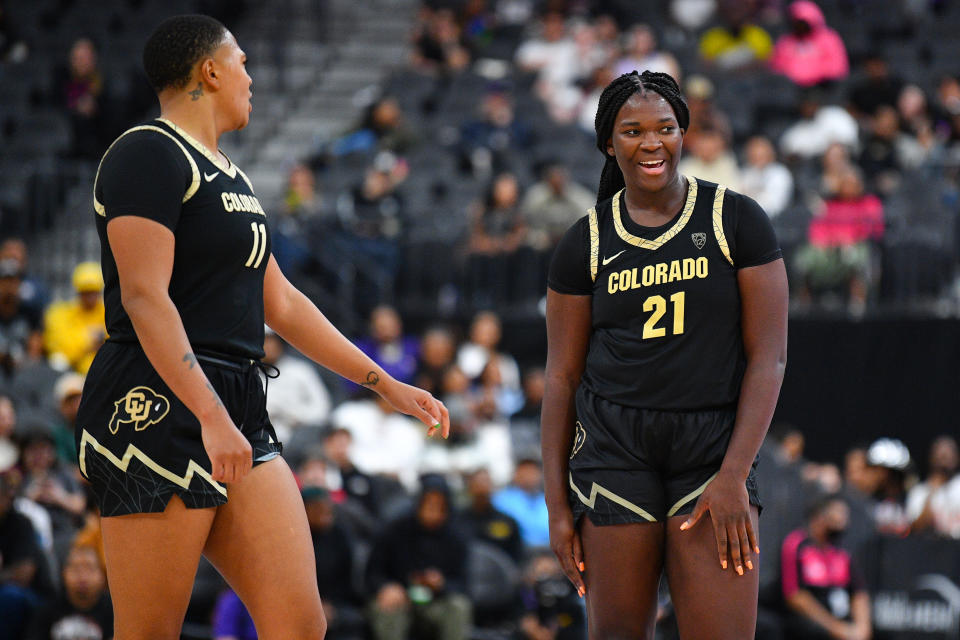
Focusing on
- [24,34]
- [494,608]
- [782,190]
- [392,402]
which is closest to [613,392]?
[392,402]

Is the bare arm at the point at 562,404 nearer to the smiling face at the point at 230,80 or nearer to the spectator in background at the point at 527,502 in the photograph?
the smiling face at the point at 230,80

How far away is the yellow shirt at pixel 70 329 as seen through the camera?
38.0ft

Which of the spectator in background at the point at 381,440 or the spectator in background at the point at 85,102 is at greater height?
the spectator in background at the point at 85,102

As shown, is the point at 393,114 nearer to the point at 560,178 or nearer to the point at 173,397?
the point at 560,178

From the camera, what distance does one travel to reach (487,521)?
33.9 ft


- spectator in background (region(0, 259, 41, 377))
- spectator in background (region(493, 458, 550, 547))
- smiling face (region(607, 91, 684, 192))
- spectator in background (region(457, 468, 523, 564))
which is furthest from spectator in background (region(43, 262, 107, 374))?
smiling face (region(607, 91, 684, 192))

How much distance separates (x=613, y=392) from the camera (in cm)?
420

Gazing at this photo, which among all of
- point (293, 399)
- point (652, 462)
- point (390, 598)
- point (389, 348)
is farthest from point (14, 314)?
point (652, 462)

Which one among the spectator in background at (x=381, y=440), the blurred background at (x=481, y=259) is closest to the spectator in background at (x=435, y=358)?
the blurred background at (x=481, y=259)

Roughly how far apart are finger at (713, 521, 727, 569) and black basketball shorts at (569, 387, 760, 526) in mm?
115

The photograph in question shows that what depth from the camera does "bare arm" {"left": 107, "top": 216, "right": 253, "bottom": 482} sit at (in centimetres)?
368

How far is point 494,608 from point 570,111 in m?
7.11

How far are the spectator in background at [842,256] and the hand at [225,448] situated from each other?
9.09m

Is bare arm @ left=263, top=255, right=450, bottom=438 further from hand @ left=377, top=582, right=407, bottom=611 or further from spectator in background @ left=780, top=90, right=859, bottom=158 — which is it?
spectator in background @ left=780, top=90, right=859, bottom=158
